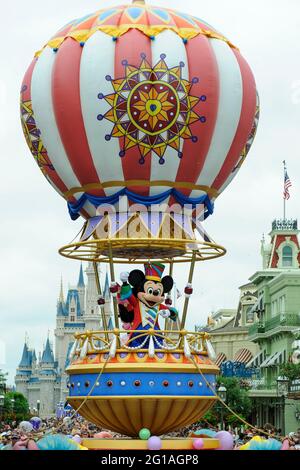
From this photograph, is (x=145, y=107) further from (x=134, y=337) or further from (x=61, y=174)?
(x=134, y=337)

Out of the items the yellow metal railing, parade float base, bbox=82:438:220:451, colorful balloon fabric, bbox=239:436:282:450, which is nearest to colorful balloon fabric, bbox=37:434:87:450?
parade float base, bbox=82:438:220:451

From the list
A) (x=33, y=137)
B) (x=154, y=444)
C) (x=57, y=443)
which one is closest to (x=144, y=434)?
(x=154, y=444)

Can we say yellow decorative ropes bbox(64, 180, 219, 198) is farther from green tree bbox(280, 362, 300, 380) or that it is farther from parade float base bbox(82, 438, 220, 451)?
green tree bbox(280, 362, 300, 380)

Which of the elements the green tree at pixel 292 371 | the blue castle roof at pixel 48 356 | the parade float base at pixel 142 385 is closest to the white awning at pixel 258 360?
the green tree at pixel 292 371

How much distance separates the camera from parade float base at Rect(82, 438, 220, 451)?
19.7 meters

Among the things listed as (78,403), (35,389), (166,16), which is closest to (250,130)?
(166,16)

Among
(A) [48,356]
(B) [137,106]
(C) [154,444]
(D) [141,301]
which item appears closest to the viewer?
(C) [154,444]

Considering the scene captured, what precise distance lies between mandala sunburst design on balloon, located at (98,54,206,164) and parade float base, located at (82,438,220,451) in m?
5.16

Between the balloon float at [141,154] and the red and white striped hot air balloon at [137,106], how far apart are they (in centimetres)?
2

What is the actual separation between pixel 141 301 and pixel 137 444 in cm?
285

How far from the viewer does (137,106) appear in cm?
2058

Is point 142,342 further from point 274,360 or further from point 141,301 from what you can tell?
point 274,360
